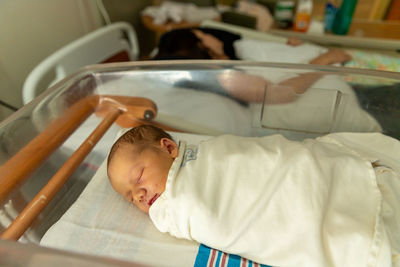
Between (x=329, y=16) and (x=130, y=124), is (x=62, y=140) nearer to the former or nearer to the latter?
(x=130, y=124)

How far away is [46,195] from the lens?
1.90 ft

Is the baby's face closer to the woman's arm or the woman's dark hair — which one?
the woman's arm

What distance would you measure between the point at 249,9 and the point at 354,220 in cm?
181

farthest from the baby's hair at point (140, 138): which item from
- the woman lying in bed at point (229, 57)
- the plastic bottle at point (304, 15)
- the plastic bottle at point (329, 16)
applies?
the plastic bottle at point (329, 16)

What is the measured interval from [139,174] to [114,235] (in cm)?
15

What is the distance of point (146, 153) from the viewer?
64 cm

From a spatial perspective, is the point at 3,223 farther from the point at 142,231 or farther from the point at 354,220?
the point at 354,220

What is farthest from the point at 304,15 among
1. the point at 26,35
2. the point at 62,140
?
the point at 62,140

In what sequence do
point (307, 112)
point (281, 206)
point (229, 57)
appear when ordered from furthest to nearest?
1. point (229, 57)
2. point (307, 112)
3. point (281, 206)

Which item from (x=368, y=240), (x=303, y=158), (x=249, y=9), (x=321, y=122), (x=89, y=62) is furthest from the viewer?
(x=249, y=9)

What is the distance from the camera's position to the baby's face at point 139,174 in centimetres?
62

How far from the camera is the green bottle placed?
5.87ft

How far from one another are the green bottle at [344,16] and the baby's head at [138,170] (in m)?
1.74

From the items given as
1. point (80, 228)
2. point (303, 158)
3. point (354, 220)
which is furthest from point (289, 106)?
point (80, 228)
